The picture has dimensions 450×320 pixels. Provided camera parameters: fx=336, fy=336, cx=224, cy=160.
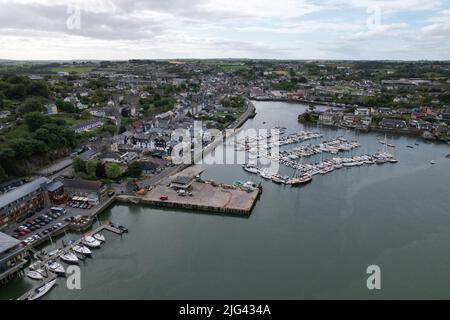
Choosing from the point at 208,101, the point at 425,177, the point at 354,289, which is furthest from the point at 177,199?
the point at 208,101

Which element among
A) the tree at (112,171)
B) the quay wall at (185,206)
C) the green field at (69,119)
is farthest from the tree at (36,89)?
the quay wall at (185,206)

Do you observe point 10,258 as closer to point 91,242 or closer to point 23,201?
point 91,242

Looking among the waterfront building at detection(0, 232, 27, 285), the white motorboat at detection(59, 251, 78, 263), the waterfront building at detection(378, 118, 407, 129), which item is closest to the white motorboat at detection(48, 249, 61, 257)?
the white motorboat at detection(59, 251, 78, 263)

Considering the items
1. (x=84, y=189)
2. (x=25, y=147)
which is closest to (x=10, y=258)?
(x=84, y=189)

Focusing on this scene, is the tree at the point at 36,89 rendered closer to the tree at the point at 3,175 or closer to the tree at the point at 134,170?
the tree at the point at 3,175

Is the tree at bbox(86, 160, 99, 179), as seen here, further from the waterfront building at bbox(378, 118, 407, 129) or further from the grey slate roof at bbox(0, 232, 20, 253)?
the waterfront building at bbox(378, 118, 407, 129)
